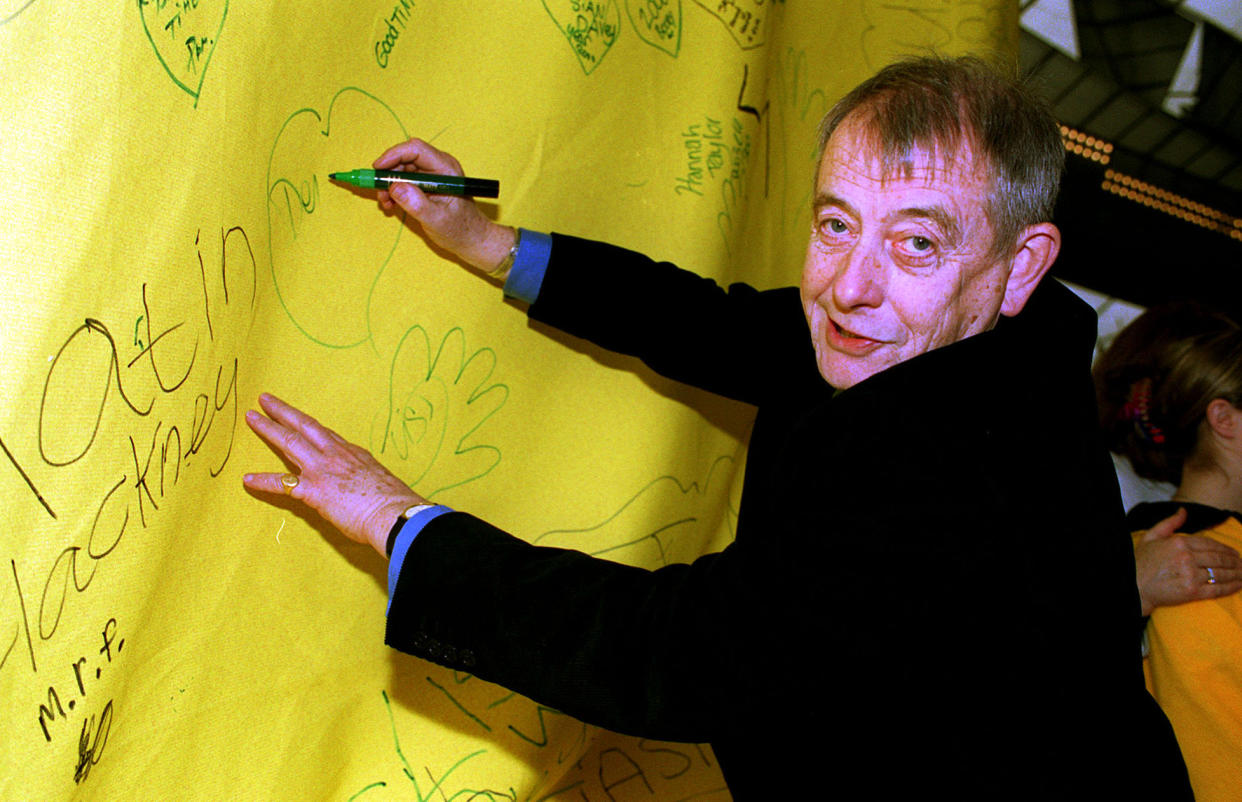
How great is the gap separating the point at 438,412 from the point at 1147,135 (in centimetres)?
157

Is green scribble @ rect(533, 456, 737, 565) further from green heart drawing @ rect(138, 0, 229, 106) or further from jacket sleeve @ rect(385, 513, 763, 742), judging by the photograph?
green heart drawing @ rect(138, 0, 229, 106)

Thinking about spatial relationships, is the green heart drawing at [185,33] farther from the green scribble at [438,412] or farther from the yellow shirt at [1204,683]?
the yellow shirt at [1204,683]

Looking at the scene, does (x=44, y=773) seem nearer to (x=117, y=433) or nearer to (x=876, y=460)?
(x=117, y=433)

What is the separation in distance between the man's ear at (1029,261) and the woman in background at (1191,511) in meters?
0.68

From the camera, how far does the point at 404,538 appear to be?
0.75 m

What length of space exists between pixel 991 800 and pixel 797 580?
24cm

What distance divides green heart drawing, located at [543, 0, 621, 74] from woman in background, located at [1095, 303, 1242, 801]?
1024 mm

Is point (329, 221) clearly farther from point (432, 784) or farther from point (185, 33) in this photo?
point (432, 784)

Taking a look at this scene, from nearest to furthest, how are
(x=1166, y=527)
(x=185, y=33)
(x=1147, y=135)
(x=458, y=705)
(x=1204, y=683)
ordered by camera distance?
(x=185, y=33)
(x=458, y=705)
(x=1204, y=683)
(x=1166, y=527)
(x=1147, y=135)

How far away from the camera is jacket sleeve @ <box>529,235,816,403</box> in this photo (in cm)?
101

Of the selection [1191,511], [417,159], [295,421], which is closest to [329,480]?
[295,421]

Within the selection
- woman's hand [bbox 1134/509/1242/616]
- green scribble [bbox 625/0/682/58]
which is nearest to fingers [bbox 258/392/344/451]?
green scribble [bbox 625/0/682/58]

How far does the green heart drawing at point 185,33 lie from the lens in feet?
2.09

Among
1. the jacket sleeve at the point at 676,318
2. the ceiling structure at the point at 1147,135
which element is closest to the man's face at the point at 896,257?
the jacket sleeve at the point at 676,318
